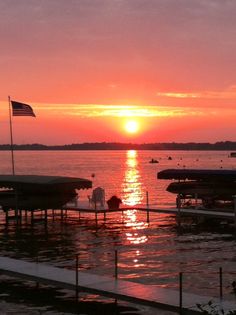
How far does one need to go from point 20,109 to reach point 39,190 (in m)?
9.48

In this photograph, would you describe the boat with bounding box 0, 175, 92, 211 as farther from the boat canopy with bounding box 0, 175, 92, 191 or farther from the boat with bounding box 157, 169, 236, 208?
the boat with bounding box 157, 169, 236, 208

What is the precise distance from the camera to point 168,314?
51.4ft

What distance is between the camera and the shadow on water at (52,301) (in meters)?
16.3

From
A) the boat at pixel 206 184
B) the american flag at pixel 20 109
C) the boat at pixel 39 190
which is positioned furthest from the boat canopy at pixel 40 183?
the boat at pixel 206 184

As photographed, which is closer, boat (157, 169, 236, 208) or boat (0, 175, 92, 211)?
boat (0, 175, 92, 211)

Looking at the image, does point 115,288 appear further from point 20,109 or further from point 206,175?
point 20,109

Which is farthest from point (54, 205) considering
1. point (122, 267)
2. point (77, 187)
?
point (122, 267)

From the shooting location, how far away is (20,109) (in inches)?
1683

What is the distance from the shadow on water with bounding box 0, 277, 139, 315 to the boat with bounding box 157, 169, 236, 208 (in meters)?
22.8

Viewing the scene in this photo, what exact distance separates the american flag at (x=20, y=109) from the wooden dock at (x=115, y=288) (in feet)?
76.1

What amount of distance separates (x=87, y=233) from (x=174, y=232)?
16.8 ft

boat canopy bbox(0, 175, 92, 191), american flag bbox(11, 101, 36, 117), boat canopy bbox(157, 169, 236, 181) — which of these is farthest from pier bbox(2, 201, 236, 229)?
american flag bbox(11, 101, 36, 117)

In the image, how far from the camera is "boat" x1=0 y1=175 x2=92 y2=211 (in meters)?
34.3

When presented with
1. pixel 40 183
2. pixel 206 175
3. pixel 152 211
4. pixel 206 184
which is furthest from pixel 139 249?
pixel 206 184
